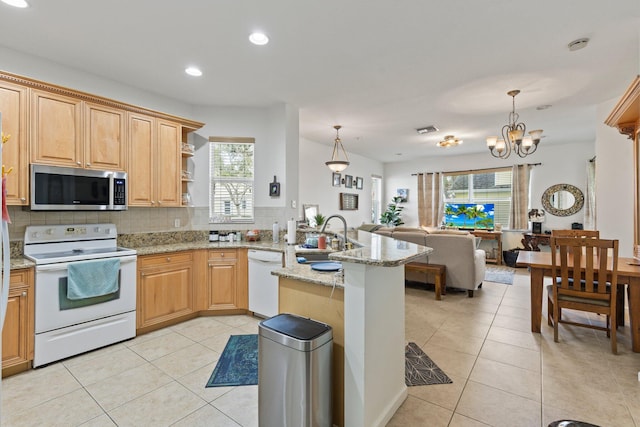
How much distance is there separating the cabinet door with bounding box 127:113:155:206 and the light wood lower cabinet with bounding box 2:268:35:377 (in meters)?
1.17

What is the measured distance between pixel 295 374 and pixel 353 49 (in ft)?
8.79

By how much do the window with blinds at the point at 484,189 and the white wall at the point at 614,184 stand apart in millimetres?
3317

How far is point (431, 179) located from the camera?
8.33m

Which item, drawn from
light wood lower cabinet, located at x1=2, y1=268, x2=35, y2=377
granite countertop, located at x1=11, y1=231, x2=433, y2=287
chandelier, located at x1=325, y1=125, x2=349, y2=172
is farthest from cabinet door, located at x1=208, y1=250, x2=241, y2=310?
chandelier, located at x1=325, y1=125, x2=349, y2=172

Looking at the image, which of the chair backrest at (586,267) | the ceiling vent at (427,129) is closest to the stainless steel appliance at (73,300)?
the chair backrest at (586,267)

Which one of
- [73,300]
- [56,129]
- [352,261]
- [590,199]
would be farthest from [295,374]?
[590,199]

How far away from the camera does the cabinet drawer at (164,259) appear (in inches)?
126

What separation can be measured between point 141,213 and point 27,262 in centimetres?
125

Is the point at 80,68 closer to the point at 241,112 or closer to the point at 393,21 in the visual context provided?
the point at 241,112

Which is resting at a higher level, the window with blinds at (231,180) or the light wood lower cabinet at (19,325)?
the window with blinds at (231,180)

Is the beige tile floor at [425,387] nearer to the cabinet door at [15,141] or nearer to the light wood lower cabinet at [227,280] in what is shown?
the light wood lower cabinet at [227,280]

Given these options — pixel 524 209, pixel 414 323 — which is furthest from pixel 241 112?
pixel 524 209

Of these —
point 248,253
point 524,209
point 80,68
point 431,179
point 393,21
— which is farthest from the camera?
point 431,179

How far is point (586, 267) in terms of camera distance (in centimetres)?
278
